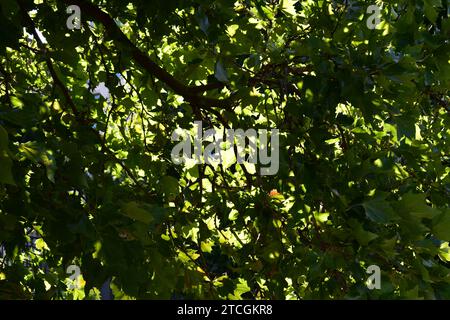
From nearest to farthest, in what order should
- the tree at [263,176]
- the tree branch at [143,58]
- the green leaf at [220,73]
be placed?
the tree at [263,176], the green leaf at [220,73], the tree branch at [143,58]

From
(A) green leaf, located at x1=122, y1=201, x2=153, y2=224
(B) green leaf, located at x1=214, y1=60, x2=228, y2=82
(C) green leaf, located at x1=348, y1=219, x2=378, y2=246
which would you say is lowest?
(C) green leaf, located at x1=348, y1=219, x2=378, y2=246

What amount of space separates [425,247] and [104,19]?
213 centimetres

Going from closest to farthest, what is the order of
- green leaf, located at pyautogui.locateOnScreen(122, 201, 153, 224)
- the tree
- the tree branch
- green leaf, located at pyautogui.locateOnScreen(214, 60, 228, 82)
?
green leaf, located at pyautogui.locateOnScreen(122, 201, 153, 224) → the tree → green leaf, located at pyautogui.locateOnScreen(214, 60, 228, 82) → the tree branch

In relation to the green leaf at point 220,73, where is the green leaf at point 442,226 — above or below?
below

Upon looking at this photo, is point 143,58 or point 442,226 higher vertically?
point 143,58

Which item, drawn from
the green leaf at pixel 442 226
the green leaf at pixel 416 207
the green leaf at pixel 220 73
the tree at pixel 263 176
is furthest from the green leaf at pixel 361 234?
the green leaf at pixel 220 73

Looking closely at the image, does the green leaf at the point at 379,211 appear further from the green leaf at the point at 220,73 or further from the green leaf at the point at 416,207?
the green leaf at the point at 220,73

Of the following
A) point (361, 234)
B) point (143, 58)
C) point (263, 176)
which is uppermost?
point (143, 58)

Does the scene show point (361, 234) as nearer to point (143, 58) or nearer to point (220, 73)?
point (220, 73)

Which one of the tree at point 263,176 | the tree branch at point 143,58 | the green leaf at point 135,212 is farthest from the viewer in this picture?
the tree branch at point 143,58

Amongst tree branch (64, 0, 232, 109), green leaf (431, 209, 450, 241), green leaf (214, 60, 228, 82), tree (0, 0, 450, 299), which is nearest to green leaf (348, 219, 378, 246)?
tree (0, 0, 450, 299)

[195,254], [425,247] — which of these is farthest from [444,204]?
[195,254]

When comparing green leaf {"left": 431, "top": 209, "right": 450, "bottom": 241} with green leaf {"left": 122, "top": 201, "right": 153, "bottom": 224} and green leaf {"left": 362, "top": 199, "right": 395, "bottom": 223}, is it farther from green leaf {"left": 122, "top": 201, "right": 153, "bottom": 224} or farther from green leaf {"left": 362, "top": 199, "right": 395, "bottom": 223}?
green leaf {"left": 122, "top": 201, "right": 153, "bottom": 224}

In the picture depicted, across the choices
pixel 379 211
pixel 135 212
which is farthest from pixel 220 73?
pixel 379 211
